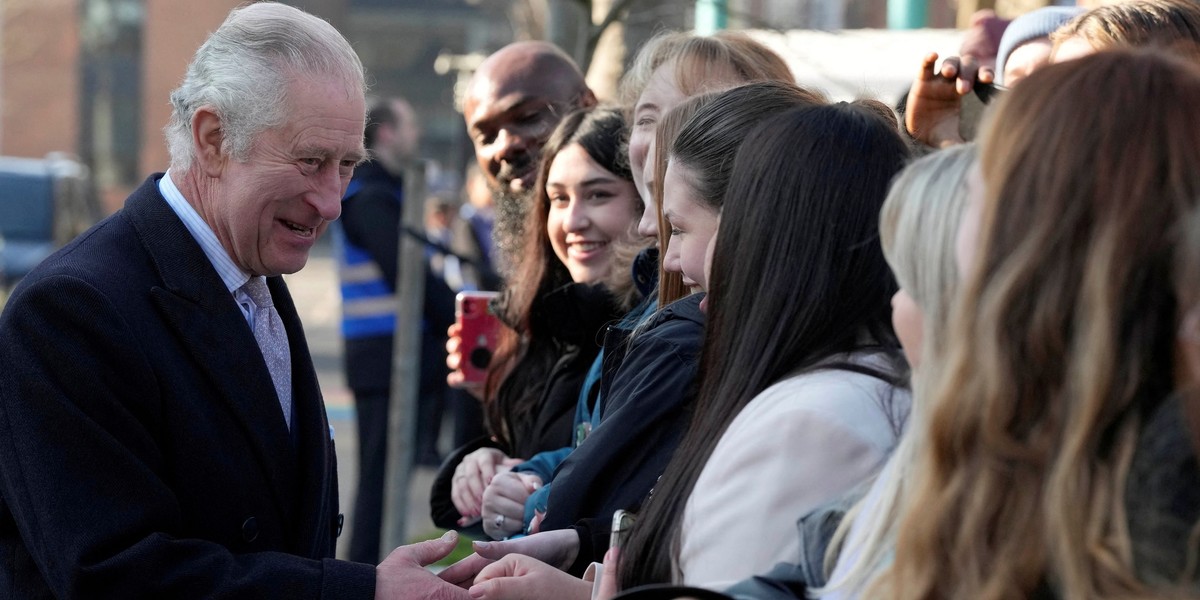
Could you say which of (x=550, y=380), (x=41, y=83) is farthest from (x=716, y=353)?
(x=41, y=83)

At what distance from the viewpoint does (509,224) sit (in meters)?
3.82

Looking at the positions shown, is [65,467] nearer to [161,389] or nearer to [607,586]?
[161,389]

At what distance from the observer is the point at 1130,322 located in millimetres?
1274

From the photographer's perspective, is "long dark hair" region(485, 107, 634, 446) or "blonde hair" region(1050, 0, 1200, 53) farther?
"long dark hair" region(485, 107, 634, 446)

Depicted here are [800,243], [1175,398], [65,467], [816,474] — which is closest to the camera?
[1175,398]

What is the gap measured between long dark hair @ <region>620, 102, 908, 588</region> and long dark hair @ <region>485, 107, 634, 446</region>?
1.39 meters

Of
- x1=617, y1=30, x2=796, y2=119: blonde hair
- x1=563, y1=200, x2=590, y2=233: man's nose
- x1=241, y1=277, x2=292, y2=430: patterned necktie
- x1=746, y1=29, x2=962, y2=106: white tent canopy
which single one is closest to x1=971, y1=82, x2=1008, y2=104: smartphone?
x1=617, y1=30, x2=796, y2=119: blonde hair

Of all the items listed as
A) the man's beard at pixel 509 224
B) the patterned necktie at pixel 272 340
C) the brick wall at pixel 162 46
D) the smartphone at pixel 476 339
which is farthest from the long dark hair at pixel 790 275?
the brick wall at pixel 162 46

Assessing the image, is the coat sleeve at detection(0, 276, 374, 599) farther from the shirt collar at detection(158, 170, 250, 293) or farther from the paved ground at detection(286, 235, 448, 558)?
the paved ground at detection(286, 235, 448, 558)

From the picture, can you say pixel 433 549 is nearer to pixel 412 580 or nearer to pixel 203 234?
pixel 412 580

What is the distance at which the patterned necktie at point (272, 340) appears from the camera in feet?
8.41

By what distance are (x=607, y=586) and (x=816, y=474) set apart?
0.43 metres

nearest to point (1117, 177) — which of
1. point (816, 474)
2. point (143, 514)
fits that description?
point (816, 474)

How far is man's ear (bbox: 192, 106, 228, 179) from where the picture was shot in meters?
2.43
